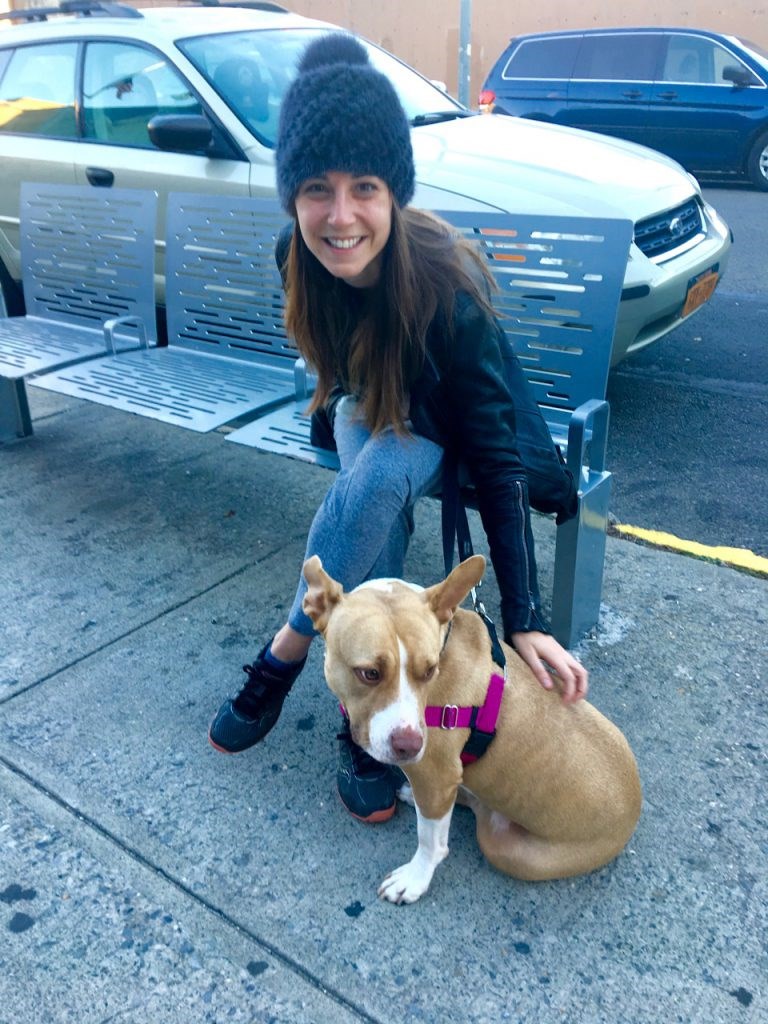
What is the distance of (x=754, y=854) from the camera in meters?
2.21

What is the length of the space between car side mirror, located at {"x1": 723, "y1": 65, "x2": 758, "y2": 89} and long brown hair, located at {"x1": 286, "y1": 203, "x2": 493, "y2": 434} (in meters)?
11.1

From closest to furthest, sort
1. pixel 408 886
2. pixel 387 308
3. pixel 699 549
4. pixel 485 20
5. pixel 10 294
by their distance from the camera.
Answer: pixel 408 886, pixel 387 308, pixel 699 549, pixel 10 294, pixel 485 20

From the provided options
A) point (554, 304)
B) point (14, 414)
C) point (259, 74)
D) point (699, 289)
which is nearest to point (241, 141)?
point (259, 74)

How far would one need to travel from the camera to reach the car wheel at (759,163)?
11.8 meters

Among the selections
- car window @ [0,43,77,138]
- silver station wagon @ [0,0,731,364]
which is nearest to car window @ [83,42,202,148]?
silver station wagon @ [0,0,731,364]

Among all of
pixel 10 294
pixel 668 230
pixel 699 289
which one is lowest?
pixel 10 294

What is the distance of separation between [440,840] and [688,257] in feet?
12.0

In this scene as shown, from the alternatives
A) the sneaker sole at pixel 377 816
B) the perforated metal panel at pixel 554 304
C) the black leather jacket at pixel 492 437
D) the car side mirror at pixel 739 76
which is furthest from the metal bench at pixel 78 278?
the car side mirror at pixel 739 76

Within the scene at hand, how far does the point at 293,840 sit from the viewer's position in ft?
7.59

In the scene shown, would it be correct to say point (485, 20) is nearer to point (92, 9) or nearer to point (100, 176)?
point (92, 9)

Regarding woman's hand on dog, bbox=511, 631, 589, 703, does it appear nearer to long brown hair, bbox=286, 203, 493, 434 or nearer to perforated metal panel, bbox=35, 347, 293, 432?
long brown hair, bbox=286, 203, 493, 434

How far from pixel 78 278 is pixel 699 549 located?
135 inches

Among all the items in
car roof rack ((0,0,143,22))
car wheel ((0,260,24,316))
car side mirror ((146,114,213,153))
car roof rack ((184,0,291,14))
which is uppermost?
car roof rack ((184,0,291,14))

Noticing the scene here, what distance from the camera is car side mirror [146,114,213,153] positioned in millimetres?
4609
